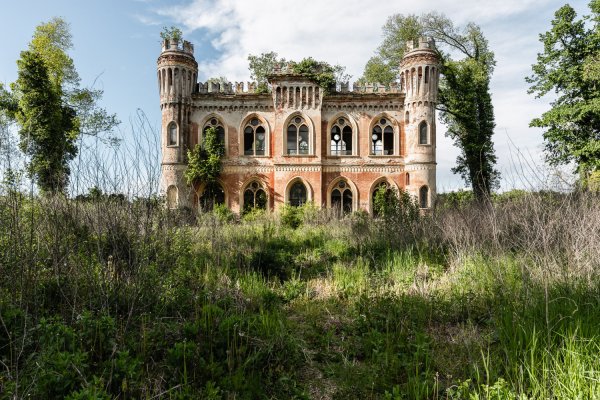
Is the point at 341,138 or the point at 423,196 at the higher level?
the point at 341,138

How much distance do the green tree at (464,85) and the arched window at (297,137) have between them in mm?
9662

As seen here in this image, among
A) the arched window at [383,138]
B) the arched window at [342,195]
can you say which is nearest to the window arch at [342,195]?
the arched window at [342,195]

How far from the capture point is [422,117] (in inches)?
753

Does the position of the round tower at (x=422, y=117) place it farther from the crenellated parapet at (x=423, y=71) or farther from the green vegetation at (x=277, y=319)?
the green vegetation at (x=277, y=319)

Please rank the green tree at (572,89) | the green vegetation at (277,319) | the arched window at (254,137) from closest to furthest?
the green vegetation at (277,319) → the green tree at (572,89) → the arched window at (254,137)

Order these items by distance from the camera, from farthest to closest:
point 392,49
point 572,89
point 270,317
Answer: point 392,49, point 572,89, point 270,317

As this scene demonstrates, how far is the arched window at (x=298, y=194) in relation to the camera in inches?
766

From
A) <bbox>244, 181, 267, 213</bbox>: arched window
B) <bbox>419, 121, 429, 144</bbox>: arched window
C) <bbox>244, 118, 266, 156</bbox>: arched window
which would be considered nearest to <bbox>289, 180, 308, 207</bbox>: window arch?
<bbox>244, 181, 267, 213</bbox>: arched window

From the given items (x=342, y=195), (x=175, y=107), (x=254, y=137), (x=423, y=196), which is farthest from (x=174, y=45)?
(x=423, y=196)

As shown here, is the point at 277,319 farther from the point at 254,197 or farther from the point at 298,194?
the point at 254,197

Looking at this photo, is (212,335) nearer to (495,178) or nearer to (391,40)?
(495,178)

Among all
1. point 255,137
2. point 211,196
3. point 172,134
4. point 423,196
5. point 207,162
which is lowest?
point 423,196

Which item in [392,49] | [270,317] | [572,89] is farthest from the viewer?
[392,49]

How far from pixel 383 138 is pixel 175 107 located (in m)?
12.4
